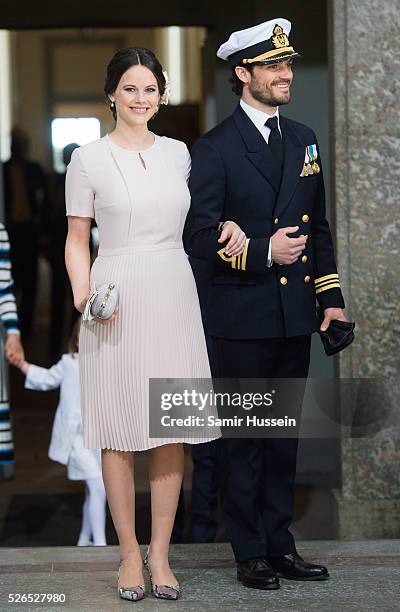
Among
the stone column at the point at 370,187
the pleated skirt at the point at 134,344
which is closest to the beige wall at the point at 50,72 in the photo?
the stone column at the point at 370,187

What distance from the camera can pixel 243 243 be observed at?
4430 millimetres

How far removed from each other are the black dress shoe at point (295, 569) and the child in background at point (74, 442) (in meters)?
1.51

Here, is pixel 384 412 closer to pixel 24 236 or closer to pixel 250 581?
pixel 250 581

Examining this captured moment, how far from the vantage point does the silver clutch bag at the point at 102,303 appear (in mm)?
4355

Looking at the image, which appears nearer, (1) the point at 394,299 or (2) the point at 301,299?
(2) the point at 301,299

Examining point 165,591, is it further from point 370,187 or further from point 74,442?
point 370,187

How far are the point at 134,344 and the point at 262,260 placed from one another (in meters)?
0.50

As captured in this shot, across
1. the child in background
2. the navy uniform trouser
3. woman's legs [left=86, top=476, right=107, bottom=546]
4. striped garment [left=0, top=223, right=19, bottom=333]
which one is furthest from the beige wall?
the navy uniform trouser

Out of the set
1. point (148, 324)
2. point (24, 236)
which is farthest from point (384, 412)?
point (24, 236)

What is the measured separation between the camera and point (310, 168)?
15.3ft

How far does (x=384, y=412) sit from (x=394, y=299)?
0.47 metres

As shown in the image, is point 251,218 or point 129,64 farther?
point 251,218

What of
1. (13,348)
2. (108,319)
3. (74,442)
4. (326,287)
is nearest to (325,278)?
(326,287)

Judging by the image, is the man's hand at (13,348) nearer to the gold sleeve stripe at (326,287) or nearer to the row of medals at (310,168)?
the gold sleeve stripe at (326,287)
